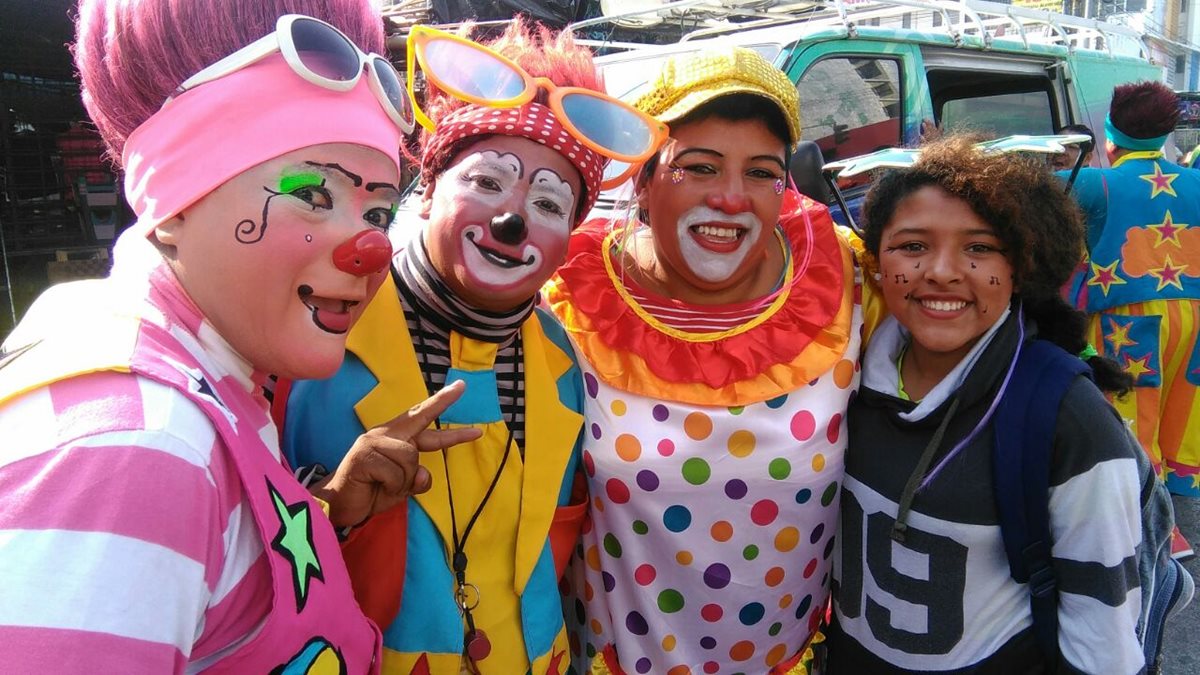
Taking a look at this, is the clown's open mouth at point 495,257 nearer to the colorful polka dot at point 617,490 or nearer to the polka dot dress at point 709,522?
the polka dot dress at point 709,522

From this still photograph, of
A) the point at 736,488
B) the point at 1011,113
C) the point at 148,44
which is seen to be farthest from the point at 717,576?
the point at 1011,113

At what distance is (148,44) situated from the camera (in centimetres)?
88

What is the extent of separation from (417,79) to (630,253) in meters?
0.63

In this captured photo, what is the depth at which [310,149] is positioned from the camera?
91 cm

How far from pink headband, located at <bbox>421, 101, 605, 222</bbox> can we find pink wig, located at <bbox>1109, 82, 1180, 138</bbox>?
10.8 ft

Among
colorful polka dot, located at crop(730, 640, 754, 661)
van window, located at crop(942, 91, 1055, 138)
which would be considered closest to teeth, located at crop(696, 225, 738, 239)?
colorful polka dot, located at crop(730, 640, 754, 661)

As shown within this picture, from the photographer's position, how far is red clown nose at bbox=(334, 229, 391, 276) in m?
0.93

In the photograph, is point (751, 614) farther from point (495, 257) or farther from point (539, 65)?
point (539, 65)

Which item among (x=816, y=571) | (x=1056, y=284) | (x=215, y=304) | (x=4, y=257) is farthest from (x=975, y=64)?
(x=4, y=257)

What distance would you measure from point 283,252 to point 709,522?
106cm

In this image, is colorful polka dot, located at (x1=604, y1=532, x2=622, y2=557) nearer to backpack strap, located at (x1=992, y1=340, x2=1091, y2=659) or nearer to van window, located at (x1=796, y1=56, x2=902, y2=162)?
backpack strap, located at (x1=992, y1=340, x2=1091, y2=659)

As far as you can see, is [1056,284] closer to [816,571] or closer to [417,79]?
[816,571]

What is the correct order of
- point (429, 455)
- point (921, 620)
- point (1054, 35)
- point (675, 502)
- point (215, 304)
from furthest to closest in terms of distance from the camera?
point (1054, 35)
point (675, 502)
point (921, 620)
point (429, 455)
point (215, 304)

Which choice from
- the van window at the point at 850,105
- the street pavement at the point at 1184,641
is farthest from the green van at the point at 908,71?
the street pavement at the point at 1184,641
